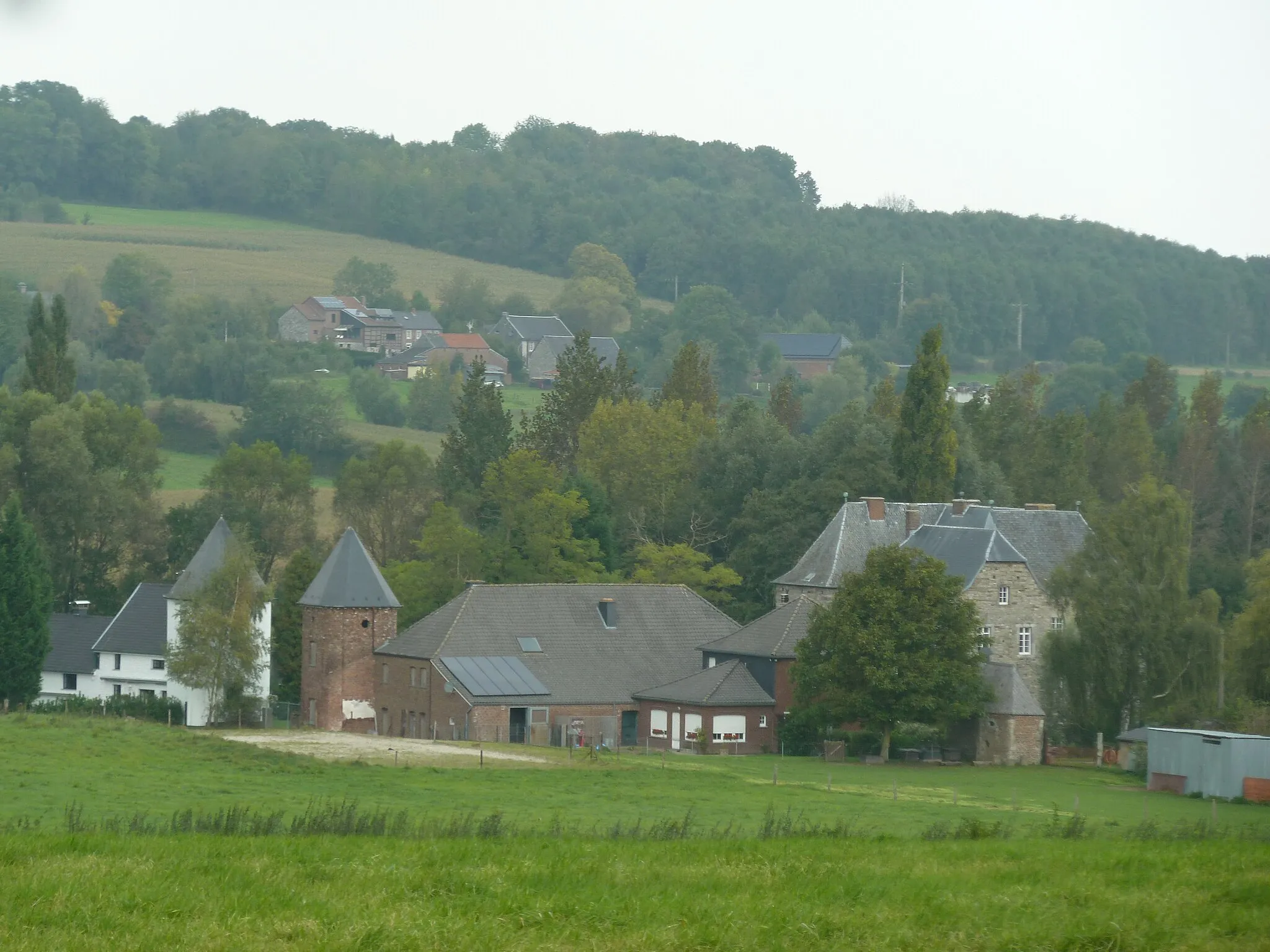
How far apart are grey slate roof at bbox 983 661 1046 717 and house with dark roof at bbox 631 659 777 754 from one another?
287 inches

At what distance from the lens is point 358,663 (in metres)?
65.7

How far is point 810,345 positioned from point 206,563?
12086cm

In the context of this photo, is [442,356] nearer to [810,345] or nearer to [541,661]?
[810,345]

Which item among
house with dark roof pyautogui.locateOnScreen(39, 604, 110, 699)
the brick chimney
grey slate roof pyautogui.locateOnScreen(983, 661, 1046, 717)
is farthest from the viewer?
the brick chimney

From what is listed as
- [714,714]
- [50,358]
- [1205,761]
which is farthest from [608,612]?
[50,358]

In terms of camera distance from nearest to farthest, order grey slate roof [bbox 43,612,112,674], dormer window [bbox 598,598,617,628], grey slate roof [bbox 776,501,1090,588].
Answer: dormer window [bbox 598,598,617,628] < grey slate roof [bbox 776,501,1090,588] < grey slate roof [bbox 43,612,112,674]

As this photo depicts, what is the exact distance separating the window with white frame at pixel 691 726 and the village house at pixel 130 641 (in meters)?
15.5

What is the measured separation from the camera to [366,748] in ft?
175

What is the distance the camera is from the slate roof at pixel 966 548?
6779 centimetres

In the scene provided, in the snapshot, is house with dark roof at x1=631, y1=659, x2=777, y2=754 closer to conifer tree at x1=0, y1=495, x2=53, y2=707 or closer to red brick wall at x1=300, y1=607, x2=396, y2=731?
red brick wall at x1=300, y1=607, x2=396, y2=731

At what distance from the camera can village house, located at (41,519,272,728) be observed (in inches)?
2721

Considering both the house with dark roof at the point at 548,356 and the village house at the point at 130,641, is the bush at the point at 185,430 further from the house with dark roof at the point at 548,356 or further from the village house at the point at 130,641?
the house with dark roof at the point at 548,356

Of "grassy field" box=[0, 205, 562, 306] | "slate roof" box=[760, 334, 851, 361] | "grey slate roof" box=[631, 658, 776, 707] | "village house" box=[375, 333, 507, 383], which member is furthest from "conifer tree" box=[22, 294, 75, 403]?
"slate roof" box=[760, 334, 851, 361]

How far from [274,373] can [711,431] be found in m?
47.0
